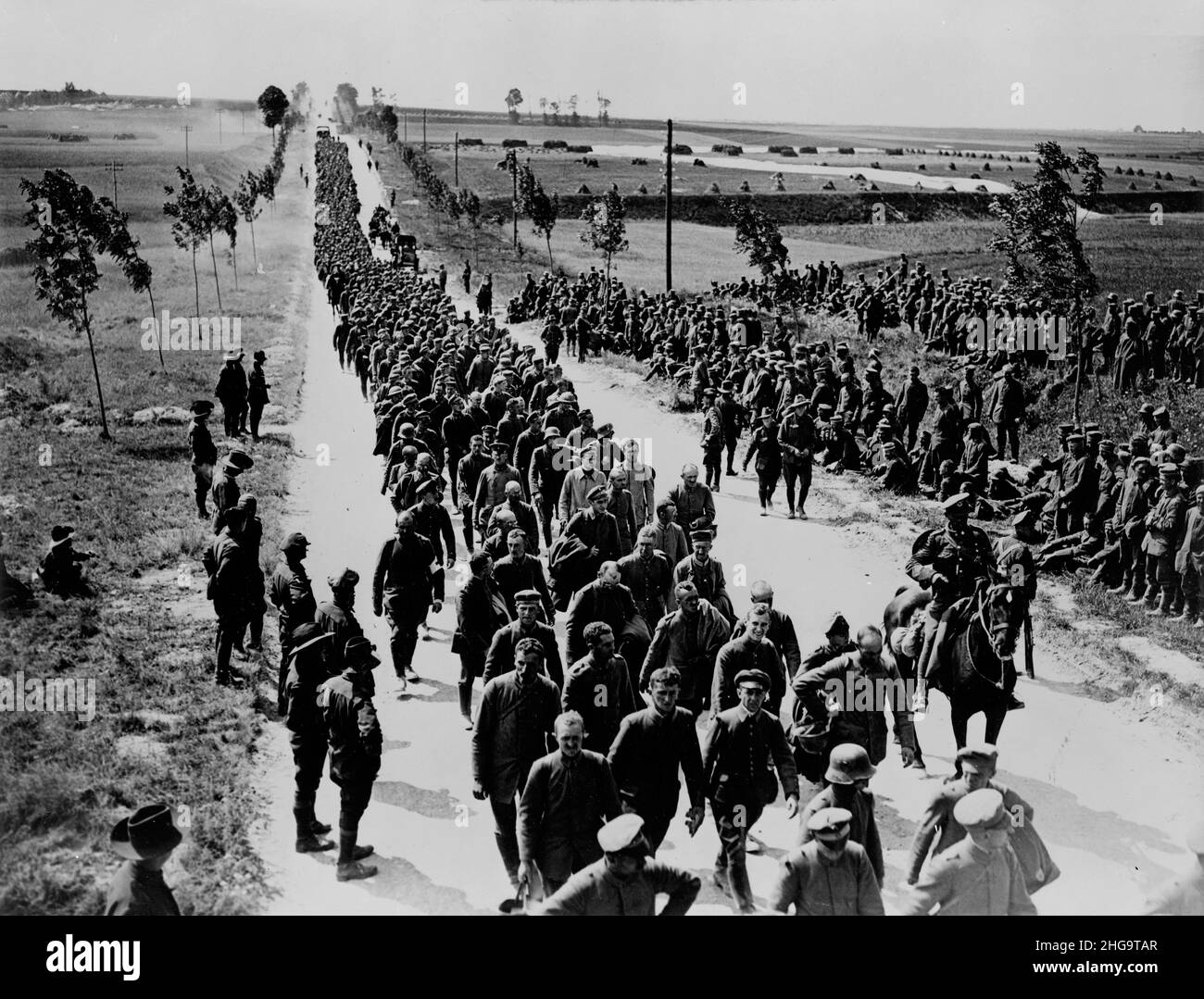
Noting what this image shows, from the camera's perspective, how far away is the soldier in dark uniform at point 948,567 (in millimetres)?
8836

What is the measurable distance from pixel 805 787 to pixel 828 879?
2.94 metres

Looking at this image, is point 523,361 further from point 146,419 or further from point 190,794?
point 190,794

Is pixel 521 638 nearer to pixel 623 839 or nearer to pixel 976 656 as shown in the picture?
pixel 623 839

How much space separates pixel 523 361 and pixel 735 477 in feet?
13.8

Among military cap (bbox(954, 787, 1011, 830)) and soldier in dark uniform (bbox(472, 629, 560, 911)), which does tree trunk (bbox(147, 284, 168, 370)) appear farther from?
military cap (bbox(954, 787, 1011, 830))

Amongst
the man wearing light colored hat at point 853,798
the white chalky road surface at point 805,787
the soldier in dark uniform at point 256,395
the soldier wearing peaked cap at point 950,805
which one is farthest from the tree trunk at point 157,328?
the soldier wearing peaked cap at point 950,805

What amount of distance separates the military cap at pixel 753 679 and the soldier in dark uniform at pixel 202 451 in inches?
387

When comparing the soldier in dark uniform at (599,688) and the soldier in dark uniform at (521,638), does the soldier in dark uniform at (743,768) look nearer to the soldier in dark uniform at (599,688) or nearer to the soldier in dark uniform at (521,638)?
the soldier in dark uniform at (599,688)

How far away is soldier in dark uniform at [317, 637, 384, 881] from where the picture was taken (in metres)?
7.11

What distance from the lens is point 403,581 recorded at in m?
9.97

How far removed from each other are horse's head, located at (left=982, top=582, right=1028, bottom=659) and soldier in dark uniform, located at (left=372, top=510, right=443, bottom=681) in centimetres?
486

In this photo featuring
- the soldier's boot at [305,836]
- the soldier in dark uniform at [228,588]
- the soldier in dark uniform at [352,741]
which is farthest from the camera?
the soldier in dark uniform at [228,588]

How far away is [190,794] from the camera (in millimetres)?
8188

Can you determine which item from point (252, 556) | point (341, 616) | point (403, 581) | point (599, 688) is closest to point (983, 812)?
point (599, 688)
